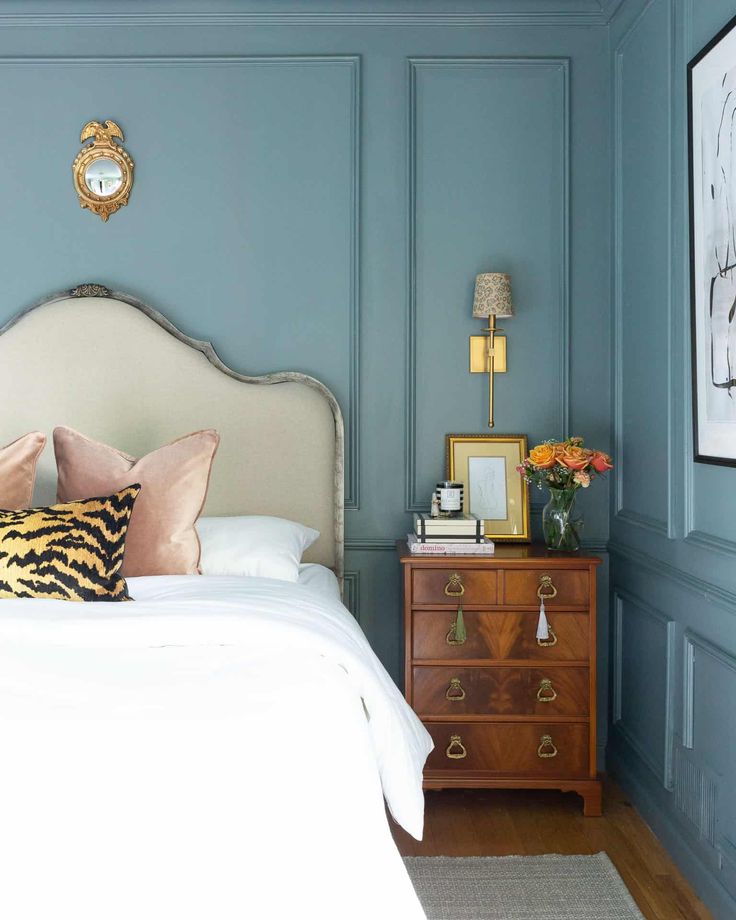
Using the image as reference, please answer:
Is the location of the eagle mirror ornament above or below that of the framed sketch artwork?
above

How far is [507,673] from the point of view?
8.87 ft

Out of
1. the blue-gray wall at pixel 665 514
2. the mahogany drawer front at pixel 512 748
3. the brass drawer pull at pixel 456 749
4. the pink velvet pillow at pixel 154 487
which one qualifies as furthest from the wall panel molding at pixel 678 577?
the pink velvet pillow at pixel 154 487

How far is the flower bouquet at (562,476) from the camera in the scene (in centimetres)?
278

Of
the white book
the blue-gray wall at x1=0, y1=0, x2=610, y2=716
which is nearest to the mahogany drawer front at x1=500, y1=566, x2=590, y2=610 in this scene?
the white book

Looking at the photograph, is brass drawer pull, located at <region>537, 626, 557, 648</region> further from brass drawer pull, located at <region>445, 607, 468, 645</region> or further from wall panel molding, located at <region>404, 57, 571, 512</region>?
wall panel molding, located at <region>404, 57, 571, 512</region>

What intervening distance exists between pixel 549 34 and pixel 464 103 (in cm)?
39

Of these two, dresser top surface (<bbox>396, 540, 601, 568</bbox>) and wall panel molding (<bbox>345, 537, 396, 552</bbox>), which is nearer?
dresser top surface (<bbox>396, 540, 601, 568</bbox>)

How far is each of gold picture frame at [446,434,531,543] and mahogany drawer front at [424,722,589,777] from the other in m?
0.66

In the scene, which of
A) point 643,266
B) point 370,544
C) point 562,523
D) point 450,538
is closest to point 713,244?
point 643,266

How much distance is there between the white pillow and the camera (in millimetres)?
2541

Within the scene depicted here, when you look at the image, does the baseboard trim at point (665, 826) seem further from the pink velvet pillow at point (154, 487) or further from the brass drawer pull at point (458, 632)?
the pink velvet pillow at point (154, 487)

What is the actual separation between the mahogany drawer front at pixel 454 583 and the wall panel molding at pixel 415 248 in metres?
0.45

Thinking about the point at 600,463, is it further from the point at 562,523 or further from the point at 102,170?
the point at 102,170

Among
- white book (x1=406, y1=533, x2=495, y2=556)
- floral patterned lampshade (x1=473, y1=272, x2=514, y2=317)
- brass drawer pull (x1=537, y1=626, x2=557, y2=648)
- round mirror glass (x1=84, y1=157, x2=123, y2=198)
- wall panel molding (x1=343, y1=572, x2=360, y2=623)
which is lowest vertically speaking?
brass drawer pull (x1=537, y1=626, x2=557, y2=648)
